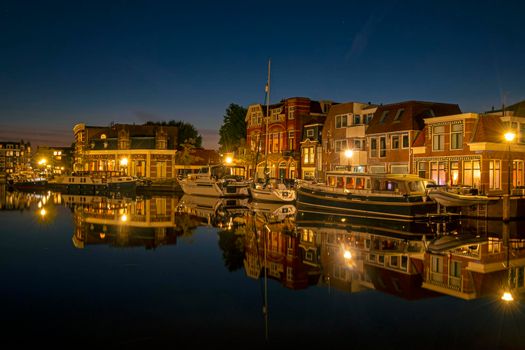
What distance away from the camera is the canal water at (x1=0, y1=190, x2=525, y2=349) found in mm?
9977

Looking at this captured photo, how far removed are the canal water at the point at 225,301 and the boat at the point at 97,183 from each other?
142 feet

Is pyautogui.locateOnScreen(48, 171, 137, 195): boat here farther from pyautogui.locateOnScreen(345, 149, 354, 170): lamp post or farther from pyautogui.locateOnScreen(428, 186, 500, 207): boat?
pyautogui.locateOnScreen(428, 186, 500, 207): boat

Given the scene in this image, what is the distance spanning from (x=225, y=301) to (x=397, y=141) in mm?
34815

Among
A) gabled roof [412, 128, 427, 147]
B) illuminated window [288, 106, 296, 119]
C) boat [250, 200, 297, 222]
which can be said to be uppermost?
illuminated window [288, 106, 296, 119]

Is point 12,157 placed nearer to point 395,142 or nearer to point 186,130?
point 186,130

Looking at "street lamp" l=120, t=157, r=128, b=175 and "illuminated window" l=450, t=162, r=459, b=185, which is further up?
"street lamp" l=120, t=157, r=128, b=175

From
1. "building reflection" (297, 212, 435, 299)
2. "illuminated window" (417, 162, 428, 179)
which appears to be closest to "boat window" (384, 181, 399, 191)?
"building reflection" (297, 212, 435, 299)

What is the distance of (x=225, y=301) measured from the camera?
1270cm

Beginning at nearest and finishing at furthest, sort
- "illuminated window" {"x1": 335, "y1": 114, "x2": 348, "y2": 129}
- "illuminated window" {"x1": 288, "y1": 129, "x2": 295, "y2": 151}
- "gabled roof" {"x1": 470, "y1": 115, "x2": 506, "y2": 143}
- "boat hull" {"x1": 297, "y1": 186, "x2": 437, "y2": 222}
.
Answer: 1. "boat hull" {"x1": 297, "y1": 186, "x2": 437, "y2": 222}
2. "gabled roof" {"x1": 470, "y1": 115, "x2": 506, "y2": 143}
3. "illuminated window" {"x1": 335, "y1": 114, "x2": 348, "y2": 129}
4. "illuminated window" {"x1": 288, "y1": 129, "x2": 295, "y2": 151}

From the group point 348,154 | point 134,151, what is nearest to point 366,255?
point 348,154

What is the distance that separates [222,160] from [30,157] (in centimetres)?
12736

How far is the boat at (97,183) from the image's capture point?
65750 millimetres

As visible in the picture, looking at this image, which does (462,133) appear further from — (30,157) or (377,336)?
(30,157)

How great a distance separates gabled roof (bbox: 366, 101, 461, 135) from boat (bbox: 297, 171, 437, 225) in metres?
10.1
